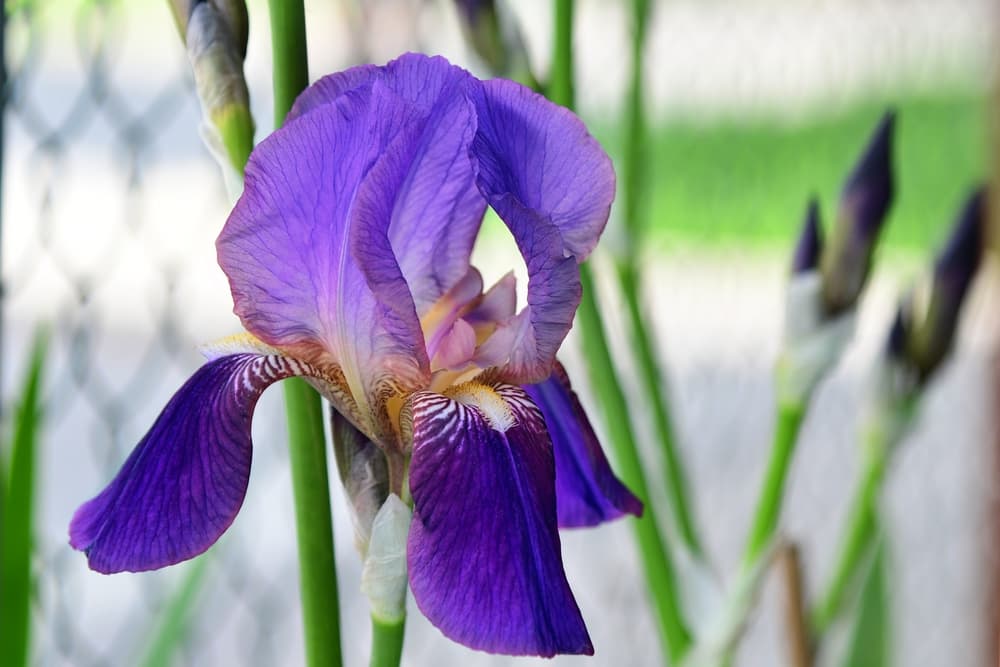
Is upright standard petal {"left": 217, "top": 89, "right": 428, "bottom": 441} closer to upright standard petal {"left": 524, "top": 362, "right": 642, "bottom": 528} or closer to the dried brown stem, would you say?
upright standard petal {"left": 524, "top": 362, "right": 642, "bottom": 528}

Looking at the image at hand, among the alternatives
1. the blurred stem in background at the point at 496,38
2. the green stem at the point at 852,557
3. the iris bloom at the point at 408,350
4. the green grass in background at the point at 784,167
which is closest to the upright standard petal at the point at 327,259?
the iris bloom at the point at 408,350

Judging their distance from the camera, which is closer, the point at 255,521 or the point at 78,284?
the point at 78,284

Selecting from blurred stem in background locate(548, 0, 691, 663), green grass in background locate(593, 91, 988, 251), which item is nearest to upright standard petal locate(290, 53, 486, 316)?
blurred stem in background locate(548, 0, 691, 663)

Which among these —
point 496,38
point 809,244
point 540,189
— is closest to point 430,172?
point 540,189

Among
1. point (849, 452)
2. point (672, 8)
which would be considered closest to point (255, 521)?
point (849, 452)

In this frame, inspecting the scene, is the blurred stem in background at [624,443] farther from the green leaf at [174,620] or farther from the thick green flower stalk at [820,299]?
the green leaf at [174,620]

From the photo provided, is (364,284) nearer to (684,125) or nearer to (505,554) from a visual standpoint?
(505,554)

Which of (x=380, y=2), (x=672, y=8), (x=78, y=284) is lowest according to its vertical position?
(x=672, y=8)
